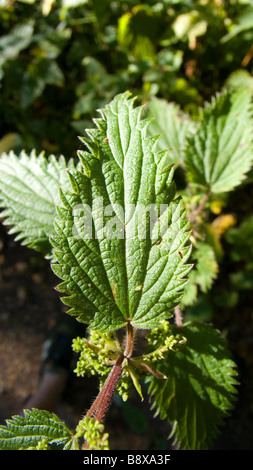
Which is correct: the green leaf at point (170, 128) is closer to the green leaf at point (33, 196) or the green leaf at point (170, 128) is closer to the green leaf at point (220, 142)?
the green leaf at point (220, 142)

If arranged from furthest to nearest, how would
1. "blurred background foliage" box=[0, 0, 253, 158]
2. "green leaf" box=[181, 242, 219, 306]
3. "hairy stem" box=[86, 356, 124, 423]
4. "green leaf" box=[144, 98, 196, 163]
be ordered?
"blurred background foliage" box=[0, 0, 253, 158]
"green leaf" box=[144, 98, 196, 163]
"green leaf" box=[181, 242, 219, 306]
"hairy stem" box=[86, 356, 124, 423]

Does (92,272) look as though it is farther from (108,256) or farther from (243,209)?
(243,209)

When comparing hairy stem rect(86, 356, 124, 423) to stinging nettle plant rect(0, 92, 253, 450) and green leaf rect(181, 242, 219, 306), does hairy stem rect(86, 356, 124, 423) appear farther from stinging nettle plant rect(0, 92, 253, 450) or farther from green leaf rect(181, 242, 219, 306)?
green leaf rect(181, 242, 219, 306)

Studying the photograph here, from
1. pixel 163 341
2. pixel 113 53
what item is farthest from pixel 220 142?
pixel 113 53

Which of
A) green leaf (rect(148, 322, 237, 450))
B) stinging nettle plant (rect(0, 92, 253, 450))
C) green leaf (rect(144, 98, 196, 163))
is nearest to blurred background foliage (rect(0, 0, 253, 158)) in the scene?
green leaf (rect(144, 98, 196, 163))

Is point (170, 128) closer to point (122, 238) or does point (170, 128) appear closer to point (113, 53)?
point (122, 238)
